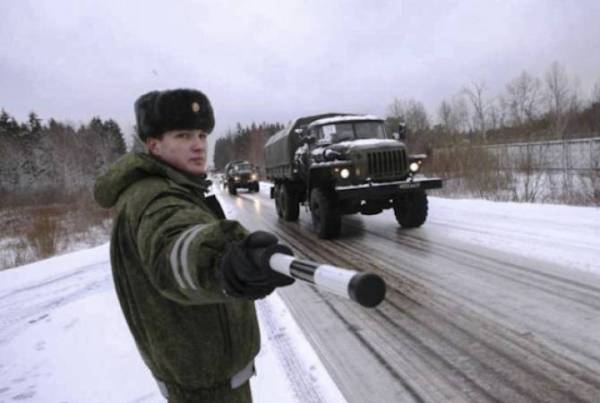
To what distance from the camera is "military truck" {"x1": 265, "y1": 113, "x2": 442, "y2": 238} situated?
8250 millimetres

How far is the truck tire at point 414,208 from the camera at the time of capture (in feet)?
29.0

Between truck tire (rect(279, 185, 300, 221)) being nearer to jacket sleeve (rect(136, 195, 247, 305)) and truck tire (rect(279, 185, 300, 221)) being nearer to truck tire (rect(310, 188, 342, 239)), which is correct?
truck tire (rect(310, 188, 342, 239))

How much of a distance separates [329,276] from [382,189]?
7454mm

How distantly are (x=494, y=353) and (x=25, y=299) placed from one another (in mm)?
6239

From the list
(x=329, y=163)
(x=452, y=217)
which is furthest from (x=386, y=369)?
(x=452, y=217)

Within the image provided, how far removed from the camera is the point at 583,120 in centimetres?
5166

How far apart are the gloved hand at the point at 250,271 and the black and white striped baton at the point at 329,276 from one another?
1 cm

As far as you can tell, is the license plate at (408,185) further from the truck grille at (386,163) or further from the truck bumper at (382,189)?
the truck grille at (386,163)

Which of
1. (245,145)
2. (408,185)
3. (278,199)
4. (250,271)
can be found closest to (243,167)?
(278,199)

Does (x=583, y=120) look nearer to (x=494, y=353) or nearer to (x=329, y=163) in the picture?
(x=329, y=163)

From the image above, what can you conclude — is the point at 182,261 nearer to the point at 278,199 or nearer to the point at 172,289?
the point at 172,289

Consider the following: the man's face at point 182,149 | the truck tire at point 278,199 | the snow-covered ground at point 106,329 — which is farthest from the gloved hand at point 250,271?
the truck tire at point 278,199

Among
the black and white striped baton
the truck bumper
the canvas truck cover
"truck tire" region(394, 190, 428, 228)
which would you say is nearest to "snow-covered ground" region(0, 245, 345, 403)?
the black and white striped baton

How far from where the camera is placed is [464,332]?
375cm
